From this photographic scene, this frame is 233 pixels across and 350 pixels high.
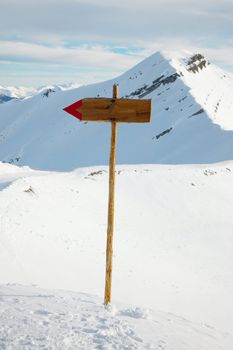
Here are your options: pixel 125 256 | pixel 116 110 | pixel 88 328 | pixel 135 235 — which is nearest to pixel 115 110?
pixel 116 110

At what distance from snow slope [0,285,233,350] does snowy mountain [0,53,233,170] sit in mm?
32691

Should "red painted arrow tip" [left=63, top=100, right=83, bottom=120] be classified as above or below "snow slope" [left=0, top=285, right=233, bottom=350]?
above

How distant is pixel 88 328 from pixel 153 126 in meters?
58.9

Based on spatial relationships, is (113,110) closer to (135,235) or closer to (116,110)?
(116,110)

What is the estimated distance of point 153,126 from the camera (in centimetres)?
6625

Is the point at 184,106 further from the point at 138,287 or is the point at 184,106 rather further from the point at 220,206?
the point at 138,287

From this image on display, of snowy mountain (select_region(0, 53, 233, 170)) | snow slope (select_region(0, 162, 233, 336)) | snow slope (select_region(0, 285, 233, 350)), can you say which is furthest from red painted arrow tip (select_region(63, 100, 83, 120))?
snowy mountain (select_region(0, 53, 233, 170))

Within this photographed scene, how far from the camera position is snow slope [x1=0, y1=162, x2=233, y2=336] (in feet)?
54.2

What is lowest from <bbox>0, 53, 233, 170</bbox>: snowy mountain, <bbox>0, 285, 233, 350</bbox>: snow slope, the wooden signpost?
<bbox>0, 285, 233, 350</bbox>: snow slope

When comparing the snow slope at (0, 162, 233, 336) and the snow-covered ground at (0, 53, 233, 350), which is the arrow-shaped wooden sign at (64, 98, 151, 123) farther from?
the snow slope at (0, 162, 233, 336)

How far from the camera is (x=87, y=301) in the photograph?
10484 mm

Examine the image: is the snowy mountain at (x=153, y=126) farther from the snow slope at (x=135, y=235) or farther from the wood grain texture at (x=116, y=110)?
the wood grain texture at (x=116, y=110)

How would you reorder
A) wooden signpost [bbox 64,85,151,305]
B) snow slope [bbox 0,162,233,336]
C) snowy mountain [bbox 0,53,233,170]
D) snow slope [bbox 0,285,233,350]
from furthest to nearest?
1. snowy mountain [bbox 0,53,233,170]
2. snow slope [bbox 0,162,233,336]
3. wooden signpost [bbox 64,85,151,305]
4. snow slope [bbox 0,285,233,350]

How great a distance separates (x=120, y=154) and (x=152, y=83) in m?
24.8
